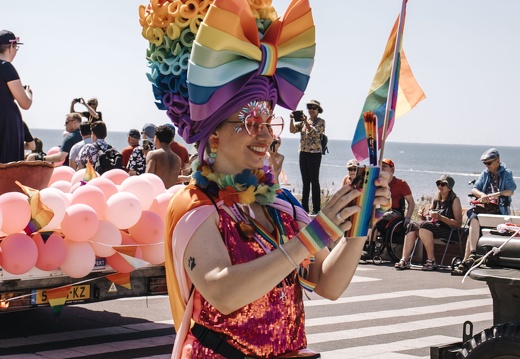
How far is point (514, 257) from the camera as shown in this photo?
5457 mm

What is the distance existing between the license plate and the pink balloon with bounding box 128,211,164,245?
0.55 meters

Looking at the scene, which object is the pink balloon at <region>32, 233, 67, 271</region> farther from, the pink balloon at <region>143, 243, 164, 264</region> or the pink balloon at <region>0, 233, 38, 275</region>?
→ the pink balloon at <region>143, 243, 164, 264</region>

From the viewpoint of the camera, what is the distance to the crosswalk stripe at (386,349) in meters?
7.68

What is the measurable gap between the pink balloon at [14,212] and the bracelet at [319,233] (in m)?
4.26

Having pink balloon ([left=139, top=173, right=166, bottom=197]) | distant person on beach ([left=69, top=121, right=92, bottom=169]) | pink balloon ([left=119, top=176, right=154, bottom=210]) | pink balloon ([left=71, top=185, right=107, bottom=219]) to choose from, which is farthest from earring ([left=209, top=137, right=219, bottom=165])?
distant person on beach ([left=69, top=121, right=92, bottom=169])

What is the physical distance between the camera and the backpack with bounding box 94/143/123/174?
1100cm

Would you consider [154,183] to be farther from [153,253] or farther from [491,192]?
[491,192]

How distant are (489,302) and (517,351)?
606cm

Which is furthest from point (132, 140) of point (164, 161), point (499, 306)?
point (499, 306)

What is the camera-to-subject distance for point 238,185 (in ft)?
9.93

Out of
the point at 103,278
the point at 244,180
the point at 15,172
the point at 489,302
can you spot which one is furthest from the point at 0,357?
the point at 489,302

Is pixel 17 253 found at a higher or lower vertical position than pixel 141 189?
lower

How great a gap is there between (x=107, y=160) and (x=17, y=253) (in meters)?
4.49

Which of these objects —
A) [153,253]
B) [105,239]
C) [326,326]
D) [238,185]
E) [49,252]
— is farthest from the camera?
[326,326]
